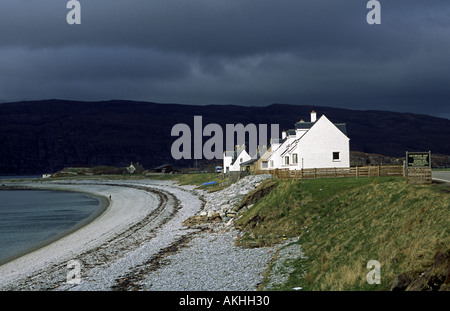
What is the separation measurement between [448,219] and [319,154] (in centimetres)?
3659

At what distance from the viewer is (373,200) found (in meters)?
21.6

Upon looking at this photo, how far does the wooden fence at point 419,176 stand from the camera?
2205 centimetres

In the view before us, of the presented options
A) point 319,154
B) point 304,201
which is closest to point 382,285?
point 304,201

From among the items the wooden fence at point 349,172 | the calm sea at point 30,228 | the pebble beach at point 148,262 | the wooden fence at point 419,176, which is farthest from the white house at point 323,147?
the calm sea at point 30,228

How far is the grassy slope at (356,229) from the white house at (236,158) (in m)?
69.9

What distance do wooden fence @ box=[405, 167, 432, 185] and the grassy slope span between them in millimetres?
557

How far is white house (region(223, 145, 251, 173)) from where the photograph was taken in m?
99.1

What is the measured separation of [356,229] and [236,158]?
8381 cm

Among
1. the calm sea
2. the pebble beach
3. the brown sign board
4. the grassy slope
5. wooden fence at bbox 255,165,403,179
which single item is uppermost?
the brown sign board

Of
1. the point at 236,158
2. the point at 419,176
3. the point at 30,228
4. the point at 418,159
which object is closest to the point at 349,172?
the point at 418,159

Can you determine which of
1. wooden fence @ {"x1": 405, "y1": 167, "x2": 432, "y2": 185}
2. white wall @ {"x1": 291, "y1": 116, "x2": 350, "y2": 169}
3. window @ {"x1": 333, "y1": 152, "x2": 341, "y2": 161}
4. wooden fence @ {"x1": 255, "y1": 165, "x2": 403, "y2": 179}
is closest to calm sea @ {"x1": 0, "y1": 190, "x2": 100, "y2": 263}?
wooden fence @ {"x1": 255, "y1": 165, "x2": 403, "y2": 179}

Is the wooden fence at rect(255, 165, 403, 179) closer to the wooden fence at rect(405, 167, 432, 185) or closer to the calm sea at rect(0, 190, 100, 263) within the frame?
the wooden fence at rect(405, 167, 432, 185)

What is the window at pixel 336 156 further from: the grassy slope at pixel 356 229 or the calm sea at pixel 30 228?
the calm sea at pixel 30 228

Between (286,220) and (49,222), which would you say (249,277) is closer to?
(286,220)
